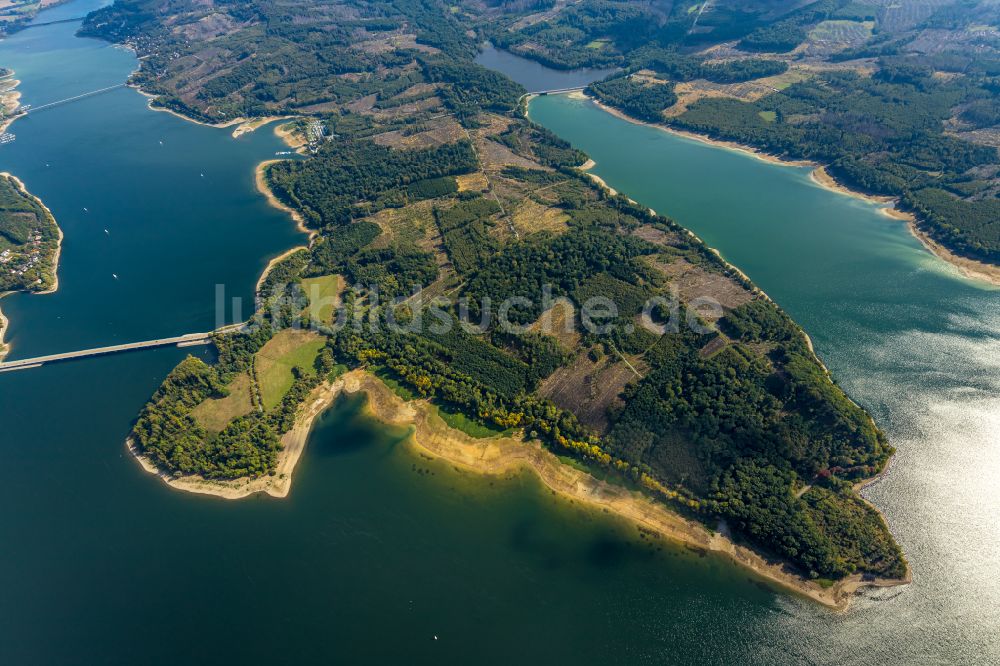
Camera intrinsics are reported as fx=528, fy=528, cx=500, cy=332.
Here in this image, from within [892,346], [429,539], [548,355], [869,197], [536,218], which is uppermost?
[869,197]

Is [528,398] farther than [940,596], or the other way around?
[528,398]

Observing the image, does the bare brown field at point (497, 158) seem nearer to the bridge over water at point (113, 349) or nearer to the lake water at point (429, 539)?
the lake water at point (429, 539)

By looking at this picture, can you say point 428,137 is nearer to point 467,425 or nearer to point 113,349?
point 113,349

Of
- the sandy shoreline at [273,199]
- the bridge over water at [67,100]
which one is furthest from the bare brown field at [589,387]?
the bridge over water at [67,100]

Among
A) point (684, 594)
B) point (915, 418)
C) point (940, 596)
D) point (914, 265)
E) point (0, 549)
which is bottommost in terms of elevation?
point (0, 549)

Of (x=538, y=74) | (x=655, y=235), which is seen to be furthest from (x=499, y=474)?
(x=538, y=74)

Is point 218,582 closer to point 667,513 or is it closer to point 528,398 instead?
point 528,398

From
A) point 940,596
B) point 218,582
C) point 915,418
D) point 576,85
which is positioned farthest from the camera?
point 576,85

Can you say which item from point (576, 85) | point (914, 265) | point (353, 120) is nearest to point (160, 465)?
point (353, 120)
